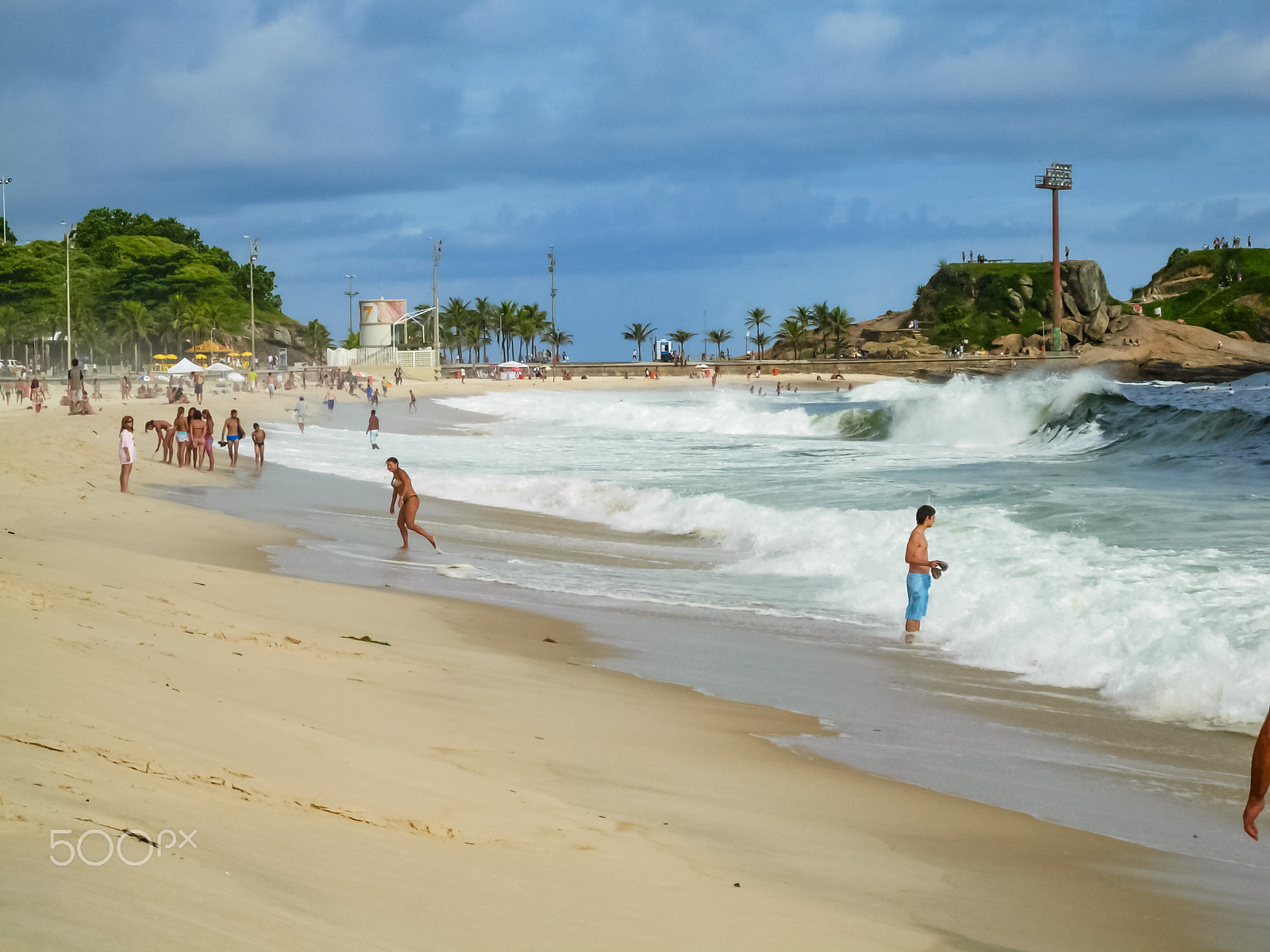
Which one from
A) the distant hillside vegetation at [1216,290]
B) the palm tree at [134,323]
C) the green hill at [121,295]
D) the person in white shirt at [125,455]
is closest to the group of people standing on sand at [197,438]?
the person in white shirt at [125,455]

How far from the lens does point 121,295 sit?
4274 inches

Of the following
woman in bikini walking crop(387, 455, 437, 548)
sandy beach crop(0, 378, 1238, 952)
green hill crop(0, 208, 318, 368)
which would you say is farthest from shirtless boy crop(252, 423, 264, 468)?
green hill crop(0, 208, 318, 368)

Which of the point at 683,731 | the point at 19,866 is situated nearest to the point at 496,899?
the point at 19,866

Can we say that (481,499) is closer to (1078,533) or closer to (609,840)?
(1078,533)

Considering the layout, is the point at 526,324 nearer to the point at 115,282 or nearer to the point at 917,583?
the point at 115,282

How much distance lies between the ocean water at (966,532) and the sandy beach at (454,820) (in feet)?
11.0

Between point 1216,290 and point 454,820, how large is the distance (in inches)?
5950

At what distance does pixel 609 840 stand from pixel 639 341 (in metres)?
158

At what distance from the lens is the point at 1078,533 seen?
48.4 feet

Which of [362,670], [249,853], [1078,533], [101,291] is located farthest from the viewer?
[101,291]

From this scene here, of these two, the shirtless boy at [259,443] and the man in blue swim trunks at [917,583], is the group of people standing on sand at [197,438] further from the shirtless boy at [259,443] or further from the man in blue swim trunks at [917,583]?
the man in blue swim trunks at [917,583]

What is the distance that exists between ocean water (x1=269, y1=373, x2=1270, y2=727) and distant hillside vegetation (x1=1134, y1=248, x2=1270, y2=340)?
102642mm

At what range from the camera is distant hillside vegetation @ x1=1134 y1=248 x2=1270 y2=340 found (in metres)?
127

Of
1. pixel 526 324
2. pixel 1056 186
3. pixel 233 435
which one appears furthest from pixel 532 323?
pixel 233 435
